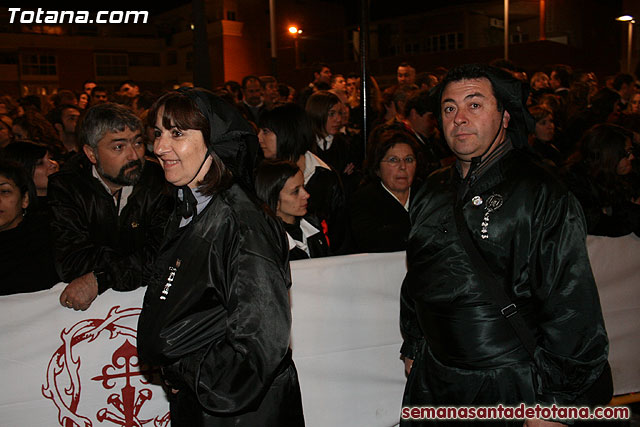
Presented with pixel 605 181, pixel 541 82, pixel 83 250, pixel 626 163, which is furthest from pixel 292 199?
pixel 541 82

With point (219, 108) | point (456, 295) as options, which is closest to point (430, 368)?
point (456, 295)

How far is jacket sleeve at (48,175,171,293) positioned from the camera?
3.21 m

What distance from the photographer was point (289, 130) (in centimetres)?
496

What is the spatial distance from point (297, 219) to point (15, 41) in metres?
47.2

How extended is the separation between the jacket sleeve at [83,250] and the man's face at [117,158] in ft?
0.70

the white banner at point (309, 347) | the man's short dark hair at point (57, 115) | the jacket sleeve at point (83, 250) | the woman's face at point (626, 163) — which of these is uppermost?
the man's short dark hair at point (57, 115)

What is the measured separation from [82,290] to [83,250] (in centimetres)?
22

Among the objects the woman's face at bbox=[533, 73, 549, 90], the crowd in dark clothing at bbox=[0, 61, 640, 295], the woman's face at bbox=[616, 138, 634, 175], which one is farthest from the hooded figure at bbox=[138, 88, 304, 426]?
the woman's face at bbox=[533, 73, 549, 90]

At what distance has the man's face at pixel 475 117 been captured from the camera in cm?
259

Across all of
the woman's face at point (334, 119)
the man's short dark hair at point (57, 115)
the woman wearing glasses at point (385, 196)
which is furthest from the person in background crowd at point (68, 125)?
the woman wearing glasses at point (385, 196)

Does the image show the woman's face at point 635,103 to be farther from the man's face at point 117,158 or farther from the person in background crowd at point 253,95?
the man's face at point 117,158

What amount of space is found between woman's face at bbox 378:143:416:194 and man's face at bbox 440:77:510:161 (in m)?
1.98

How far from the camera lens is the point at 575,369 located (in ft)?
7.59

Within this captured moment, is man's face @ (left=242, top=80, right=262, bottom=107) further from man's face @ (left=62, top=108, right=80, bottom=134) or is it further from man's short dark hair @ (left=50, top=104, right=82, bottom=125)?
man's face @ (left=62, top=108, right=80, bottom=134)
